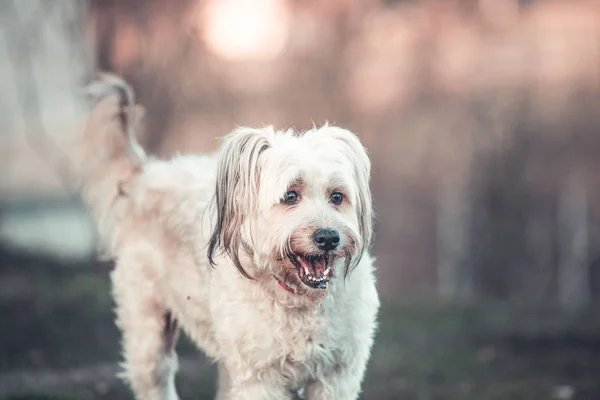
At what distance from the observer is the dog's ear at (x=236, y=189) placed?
4406 mm

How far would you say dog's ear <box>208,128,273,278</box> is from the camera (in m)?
4.41

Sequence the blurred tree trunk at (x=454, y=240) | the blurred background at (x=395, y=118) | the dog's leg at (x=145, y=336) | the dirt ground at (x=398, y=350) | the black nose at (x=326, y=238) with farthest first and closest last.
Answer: the blurred tree trunk at (x=454, y=240), the blurred background at (x=395, y=118), the dirt ground at (x=398, y=350), the dog's leg at (x=145, y=336), the black nose at (x=326, y=238)

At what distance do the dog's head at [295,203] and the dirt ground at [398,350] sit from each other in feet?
9.28

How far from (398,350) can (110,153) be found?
4447 millimetres

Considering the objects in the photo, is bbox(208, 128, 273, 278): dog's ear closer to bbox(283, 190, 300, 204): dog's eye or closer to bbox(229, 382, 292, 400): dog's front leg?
bbox(283, 190, 300, 204): dog's eye

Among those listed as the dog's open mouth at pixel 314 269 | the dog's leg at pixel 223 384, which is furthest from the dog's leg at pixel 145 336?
the dog's open mouth at pixel 314 269

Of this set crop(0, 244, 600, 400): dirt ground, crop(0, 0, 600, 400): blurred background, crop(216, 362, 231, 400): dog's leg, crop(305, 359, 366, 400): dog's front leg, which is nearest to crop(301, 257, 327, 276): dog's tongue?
crop(305, 359, 366, 400): dog's front leg

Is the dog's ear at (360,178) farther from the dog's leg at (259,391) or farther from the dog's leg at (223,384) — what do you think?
the dog's leg at (223,384)

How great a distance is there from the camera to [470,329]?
35.8 feet

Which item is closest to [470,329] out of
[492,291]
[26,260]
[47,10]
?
[492,291]

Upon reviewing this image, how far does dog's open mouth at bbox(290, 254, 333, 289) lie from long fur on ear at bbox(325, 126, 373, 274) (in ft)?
0.54

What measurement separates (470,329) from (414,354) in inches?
69.0

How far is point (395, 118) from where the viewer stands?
55.9 feet

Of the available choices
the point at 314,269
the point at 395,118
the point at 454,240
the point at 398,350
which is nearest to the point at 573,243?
the point at 454,240
